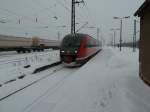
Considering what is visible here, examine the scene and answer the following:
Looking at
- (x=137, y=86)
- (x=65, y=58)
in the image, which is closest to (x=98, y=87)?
(x=137, y=86)

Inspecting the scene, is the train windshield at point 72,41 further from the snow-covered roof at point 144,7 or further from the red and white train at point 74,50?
the snow-covered roof at point 144,7

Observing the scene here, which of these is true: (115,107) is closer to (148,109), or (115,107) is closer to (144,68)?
(148,109)

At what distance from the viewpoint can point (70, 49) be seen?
15297 mm

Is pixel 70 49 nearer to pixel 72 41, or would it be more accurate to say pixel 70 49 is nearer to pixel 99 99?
pixel 72 41

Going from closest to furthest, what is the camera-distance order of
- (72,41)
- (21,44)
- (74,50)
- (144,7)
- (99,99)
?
(99,99)
(144,7)
(74,50)
(72,41)
(21,44)

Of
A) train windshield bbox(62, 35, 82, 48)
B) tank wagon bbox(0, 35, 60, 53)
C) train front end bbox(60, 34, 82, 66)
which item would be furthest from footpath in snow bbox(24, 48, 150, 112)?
tank wagon bbox(0, 35, 60, 53)

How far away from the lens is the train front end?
591 inches

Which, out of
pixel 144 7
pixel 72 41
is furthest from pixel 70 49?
pixel 144 7

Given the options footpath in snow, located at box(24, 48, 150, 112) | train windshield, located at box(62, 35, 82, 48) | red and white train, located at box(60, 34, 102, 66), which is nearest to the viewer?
footpath in snow, located at box(24, 48, 150, 112)

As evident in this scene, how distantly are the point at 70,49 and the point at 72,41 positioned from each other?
93 centimetres

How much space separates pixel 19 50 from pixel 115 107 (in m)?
29.0

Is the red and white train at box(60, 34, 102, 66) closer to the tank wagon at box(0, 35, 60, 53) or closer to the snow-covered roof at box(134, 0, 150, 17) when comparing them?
the snow-covered roof at box(134, 0, 150, 17)

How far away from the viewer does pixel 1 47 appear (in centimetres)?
2622

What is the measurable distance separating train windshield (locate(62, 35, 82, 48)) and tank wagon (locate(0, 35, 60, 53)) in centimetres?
1345
